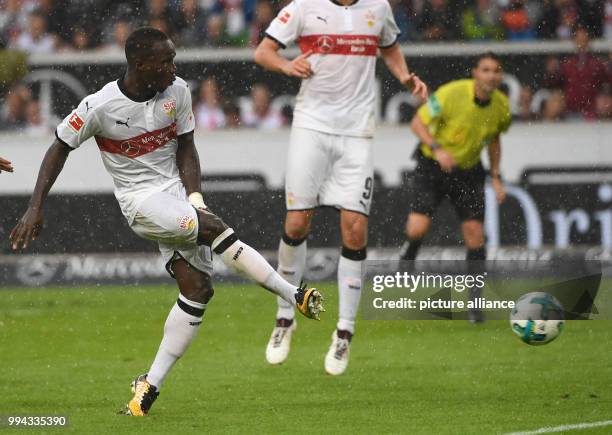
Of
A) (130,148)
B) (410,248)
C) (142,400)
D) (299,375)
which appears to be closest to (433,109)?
(410,248)

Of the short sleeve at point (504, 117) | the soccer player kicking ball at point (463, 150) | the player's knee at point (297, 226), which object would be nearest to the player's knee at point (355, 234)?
the player's knee at point (297, 226)

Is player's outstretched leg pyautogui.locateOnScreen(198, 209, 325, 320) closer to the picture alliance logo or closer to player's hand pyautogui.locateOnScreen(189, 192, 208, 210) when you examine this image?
player's hand pyautogui.locateOnScreen(189, 192, 208, 210)

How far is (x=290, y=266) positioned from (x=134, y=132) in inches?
88.0

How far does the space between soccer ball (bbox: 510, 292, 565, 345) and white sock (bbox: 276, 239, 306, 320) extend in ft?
5.80

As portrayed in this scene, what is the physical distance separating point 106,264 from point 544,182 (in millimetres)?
4773

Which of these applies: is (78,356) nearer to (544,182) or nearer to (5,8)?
(544,182)

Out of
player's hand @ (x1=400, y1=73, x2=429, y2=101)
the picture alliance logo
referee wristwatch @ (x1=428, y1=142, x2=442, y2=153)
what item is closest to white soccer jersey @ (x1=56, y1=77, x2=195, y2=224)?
player's hand @ (x1=400, y1=73, x2=429, y2=101)

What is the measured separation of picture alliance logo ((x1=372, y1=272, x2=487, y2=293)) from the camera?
1107 cm

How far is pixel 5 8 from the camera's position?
16281mm

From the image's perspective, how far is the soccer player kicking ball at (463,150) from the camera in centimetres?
1141

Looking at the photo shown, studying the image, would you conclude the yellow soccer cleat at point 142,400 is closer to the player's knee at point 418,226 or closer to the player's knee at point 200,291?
the player's knee at point 200,291

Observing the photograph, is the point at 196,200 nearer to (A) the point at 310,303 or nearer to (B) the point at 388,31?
(A) the point at 310,303

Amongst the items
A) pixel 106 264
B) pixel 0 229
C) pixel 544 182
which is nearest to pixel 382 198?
pixel 544 182

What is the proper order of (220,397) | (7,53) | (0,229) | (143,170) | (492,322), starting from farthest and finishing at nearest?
(7,53)
(0,229)
(492,322)
(220,397)
(143,170)
